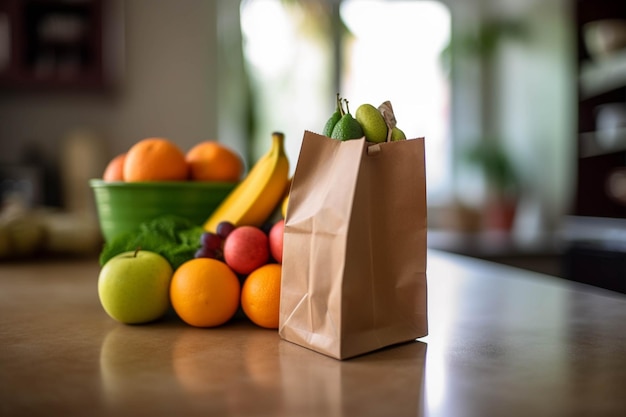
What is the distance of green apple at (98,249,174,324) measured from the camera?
73 centimetres

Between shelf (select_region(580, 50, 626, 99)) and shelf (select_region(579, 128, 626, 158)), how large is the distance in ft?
0.70

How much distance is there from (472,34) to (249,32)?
163 cm

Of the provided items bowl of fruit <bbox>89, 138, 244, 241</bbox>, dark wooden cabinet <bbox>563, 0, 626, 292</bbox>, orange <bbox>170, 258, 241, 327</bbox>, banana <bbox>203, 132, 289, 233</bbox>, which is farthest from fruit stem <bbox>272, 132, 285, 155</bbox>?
dark wooden cabinet <bbox>563, 0, 626, 292</bbox>

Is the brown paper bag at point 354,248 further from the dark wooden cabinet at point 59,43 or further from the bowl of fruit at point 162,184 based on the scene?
the dark wooden cabinet at point 59,43

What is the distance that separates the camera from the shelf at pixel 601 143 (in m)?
2.83

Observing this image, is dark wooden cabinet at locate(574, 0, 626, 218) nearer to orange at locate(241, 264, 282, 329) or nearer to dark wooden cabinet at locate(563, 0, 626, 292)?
dark wooden cabinet at locate(563, 0, 626, 292)

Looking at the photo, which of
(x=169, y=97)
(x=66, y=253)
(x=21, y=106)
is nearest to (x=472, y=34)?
(x=169, y=97)

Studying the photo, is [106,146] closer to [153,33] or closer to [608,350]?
[153,33]

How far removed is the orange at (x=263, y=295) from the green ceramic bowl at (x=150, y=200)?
41cm

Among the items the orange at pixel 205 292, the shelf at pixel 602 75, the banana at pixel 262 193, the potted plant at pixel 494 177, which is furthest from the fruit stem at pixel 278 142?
the potted plant at pixel 494 177

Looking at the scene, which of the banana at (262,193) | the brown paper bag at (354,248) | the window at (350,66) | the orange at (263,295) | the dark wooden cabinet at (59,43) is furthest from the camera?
the window at (350,66)

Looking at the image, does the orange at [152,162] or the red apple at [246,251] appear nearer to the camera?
the red apple at [246,251]

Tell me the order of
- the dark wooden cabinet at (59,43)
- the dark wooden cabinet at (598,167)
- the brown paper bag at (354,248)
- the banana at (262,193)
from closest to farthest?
the brown paper bag at (354,248) → the banana at (262,193) → the dark wooden cabinet at (598,167) → the dark wooden cabinet at (59,43)

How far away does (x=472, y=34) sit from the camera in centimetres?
422
